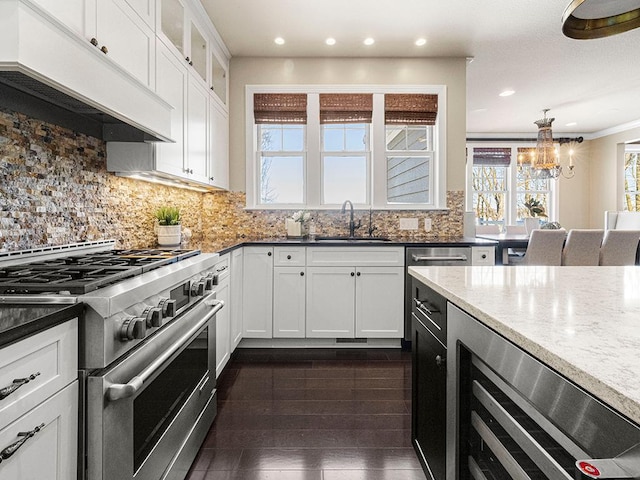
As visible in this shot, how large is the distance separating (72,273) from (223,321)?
147cm

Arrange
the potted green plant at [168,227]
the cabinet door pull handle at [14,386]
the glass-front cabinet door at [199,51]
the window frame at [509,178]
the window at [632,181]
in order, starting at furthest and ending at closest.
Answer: the window frame at [509,178]
the window at [632,181]
the glass-front cabinet door at [199,51]
the potted green plant at [168,227]
the cabinet door pull handle at [14,386]

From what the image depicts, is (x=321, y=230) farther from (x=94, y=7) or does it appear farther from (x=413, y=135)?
(x=94, y=7)

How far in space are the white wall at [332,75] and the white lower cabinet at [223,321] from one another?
1455 mm

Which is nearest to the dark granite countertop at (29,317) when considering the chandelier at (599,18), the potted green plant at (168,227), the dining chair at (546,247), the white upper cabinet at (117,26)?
the white upper cabinet at (117,26)

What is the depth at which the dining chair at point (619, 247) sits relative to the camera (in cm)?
385

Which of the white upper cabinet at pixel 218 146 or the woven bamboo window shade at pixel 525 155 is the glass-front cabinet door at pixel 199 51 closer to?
the white upper cabinet at pixel 218 146

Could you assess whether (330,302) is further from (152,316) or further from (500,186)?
(500,186)

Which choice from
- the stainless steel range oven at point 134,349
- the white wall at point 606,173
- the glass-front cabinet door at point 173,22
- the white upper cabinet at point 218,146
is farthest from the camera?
the white wall at point 606,173

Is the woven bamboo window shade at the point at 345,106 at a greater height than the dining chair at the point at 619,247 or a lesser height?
greater

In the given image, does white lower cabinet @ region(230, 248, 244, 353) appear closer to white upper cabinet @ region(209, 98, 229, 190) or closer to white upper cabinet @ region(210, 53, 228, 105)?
white upper cabinet @ region(209, 98, 229, 190)

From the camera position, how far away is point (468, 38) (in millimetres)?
3527

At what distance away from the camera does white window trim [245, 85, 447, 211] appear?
3910 mm

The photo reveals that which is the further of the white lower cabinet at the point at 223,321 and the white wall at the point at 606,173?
the white wall at the point at 606,173

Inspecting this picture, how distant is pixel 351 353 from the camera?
336cm
